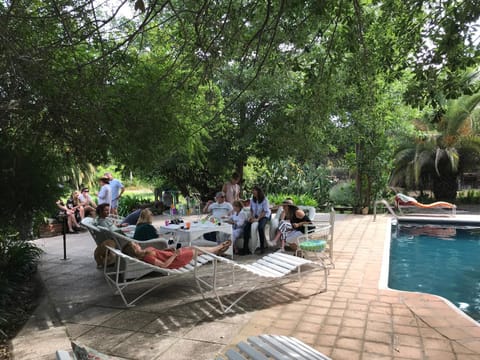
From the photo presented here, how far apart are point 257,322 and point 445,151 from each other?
48.0 feet

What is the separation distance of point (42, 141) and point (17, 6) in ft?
6.30

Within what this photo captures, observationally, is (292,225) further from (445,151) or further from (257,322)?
(445,151)

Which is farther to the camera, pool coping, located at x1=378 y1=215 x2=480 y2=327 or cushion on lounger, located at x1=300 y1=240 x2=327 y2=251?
cushion on lounger, located at x1=300 y1=240 x2=327 y2=251

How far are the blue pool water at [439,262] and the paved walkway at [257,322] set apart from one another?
120 centimetres

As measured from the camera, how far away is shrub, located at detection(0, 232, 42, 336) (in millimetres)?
4458

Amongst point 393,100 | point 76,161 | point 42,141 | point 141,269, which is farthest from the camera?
point 393,100

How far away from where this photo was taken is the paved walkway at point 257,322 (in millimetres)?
3361

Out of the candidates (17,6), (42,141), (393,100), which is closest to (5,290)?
(42,141)

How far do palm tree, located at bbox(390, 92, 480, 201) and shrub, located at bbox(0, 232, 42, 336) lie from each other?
13.4 metres

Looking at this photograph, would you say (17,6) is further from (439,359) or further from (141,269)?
(439,359)

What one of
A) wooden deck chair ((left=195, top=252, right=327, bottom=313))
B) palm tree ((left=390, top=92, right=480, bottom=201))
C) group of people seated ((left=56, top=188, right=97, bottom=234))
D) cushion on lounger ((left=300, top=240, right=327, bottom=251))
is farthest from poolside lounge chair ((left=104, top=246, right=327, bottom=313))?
palm tree ((left=390, top=92, right=480, bottom=201))

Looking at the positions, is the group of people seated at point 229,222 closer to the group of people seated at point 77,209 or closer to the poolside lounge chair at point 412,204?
the group of people seated at point 77,209

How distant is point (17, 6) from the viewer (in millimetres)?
4594

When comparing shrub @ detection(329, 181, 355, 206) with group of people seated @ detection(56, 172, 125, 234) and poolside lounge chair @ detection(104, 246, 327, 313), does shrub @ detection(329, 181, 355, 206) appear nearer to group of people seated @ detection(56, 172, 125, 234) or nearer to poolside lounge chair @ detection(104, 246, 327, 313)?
group of people seated @ detection(56, 172, 125, 234)
